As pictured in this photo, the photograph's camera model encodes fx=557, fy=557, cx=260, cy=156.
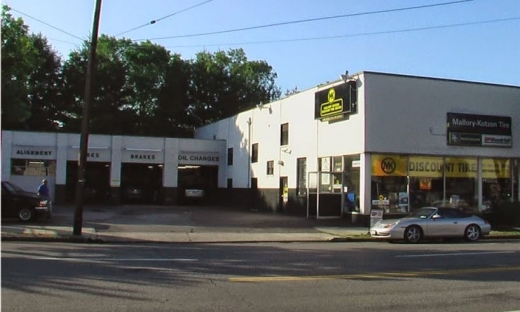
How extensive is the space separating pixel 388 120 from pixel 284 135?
962 centimetres

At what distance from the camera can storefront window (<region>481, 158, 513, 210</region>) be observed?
27.9 metres

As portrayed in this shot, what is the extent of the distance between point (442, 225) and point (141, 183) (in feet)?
96.0

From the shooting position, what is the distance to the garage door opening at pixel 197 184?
1688 inches

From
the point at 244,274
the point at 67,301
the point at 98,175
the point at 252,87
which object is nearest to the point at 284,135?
the point at 98,175

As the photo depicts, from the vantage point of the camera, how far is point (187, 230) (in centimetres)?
2194

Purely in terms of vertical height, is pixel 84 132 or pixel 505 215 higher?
pixel 84 132

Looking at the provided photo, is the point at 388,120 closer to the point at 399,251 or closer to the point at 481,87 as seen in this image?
the point at 481,87

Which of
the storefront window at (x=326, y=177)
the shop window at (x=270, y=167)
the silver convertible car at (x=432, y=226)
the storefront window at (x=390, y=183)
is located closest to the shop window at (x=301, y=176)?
the storefront window at (x=326, y=177)

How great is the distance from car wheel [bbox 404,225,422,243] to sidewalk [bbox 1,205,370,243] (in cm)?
157

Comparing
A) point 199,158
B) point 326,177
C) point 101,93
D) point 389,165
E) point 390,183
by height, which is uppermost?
point 101,93

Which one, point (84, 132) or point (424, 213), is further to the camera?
point (424, 213)

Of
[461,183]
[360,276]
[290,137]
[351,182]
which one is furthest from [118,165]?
[360,276]

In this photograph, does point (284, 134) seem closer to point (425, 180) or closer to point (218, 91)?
point (425, 180)

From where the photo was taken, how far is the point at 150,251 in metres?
14.7
